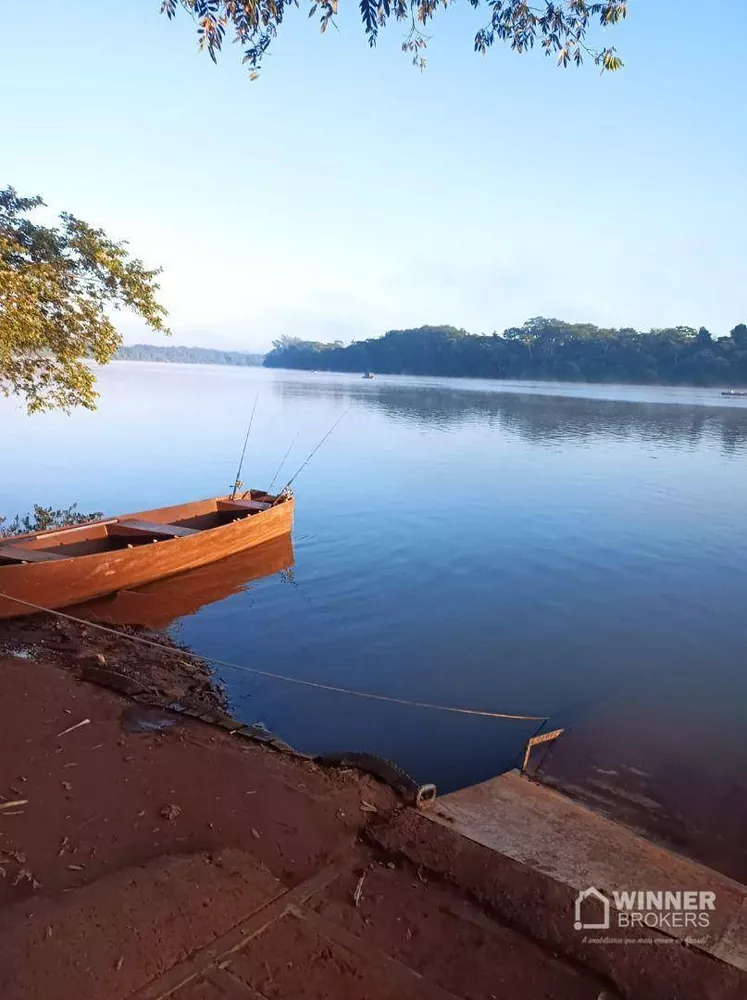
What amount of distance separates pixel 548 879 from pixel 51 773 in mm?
3938

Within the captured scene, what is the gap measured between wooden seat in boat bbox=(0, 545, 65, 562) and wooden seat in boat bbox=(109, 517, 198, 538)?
1899 millimetres

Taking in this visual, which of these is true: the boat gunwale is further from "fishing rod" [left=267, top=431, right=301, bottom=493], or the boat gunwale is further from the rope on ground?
"fishing rod" [left=267, top=431, right=301, bottom=493]

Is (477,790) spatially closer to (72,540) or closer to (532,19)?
(532,19)

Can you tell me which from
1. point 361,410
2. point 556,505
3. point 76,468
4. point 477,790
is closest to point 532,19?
point 477,790

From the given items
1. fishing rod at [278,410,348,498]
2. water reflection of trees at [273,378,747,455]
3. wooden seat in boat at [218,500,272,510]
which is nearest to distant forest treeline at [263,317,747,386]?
water reflection of trees at [273,378,747,455]

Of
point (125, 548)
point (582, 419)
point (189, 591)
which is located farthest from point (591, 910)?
point (582, 419)

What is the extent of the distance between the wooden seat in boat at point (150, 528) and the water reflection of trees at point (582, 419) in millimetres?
27250

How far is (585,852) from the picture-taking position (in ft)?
16.0

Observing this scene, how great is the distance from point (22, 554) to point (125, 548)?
1.68m

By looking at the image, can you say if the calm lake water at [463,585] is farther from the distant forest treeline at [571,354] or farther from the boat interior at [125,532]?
the distant forest treeline at [571,354]

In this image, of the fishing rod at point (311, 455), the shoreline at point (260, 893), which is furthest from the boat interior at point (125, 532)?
the shoreline at point (260, 893)

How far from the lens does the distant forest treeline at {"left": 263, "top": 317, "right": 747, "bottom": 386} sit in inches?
4387

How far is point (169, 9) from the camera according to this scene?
634 centimetres

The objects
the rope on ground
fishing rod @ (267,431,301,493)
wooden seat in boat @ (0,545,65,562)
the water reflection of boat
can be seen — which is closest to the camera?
the rope on ground
